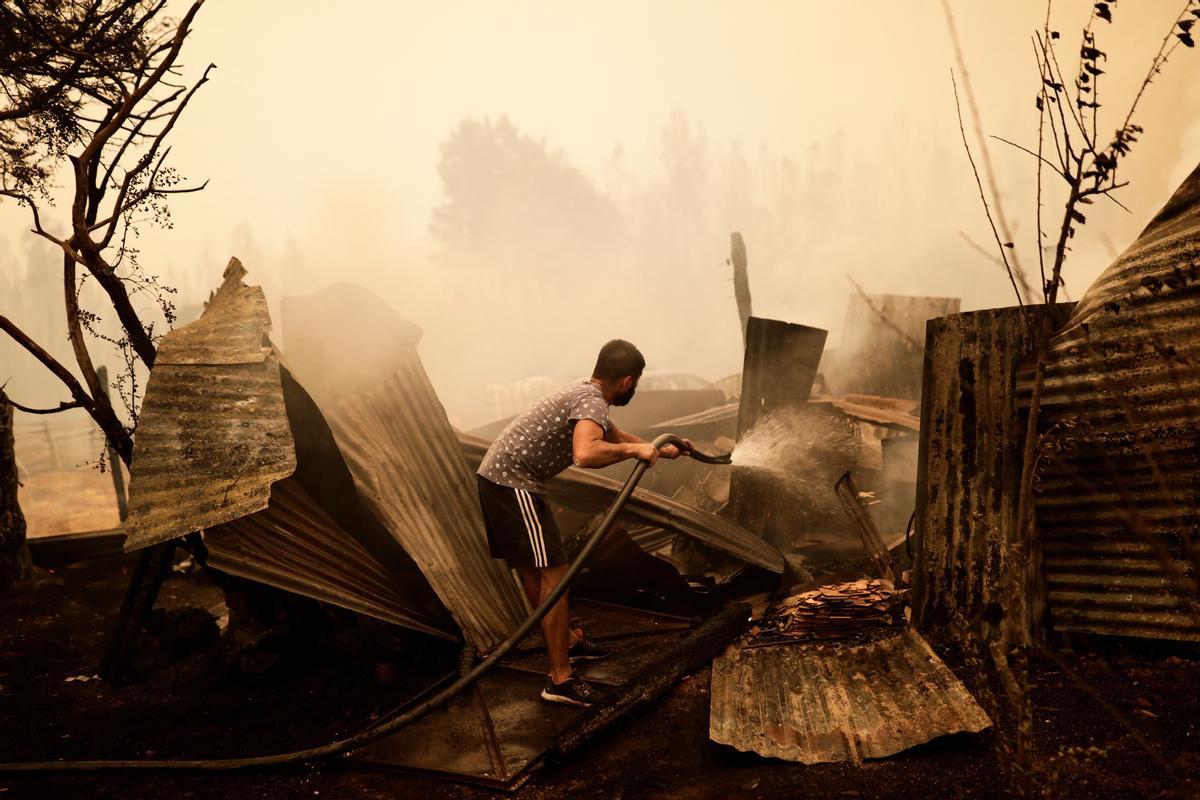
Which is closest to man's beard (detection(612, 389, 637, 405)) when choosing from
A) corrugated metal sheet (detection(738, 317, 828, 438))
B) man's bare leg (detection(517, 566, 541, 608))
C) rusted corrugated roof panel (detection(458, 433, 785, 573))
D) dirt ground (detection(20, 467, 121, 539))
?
man's bare leg (detection(517, 566, 541, 608))

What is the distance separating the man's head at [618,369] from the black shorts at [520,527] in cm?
74

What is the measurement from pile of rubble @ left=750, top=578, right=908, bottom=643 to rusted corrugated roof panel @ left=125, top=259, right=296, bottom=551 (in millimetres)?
2894

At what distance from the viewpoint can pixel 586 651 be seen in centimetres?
455

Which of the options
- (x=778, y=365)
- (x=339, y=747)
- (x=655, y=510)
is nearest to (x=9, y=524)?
(x=339, y=747)

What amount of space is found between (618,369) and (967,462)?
6.51ft

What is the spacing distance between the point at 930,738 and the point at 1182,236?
275 cm

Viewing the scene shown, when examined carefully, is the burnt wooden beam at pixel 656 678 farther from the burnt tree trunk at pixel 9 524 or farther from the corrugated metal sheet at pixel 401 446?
the burnt tree trunk at pixel 9 524

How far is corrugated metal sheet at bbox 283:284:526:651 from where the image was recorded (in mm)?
4477

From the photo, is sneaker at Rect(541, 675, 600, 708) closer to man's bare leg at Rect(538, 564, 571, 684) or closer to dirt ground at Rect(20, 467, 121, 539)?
man's bare leg at Rect(538, 564, 571, 684)

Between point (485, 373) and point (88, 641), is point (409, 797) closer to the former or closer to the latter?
point (88, 641)

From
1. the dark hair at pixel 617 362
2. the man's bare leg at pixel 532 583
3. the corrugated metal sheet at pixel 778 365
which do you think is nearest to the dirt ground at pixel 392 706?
the man's bare leg at pixel 532 583

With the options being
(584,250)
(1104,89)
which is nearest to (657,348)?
(584,250)

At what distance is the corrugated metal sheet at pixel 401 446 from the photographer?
4.48 metres

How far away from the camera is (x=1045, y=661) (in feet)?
11.8
